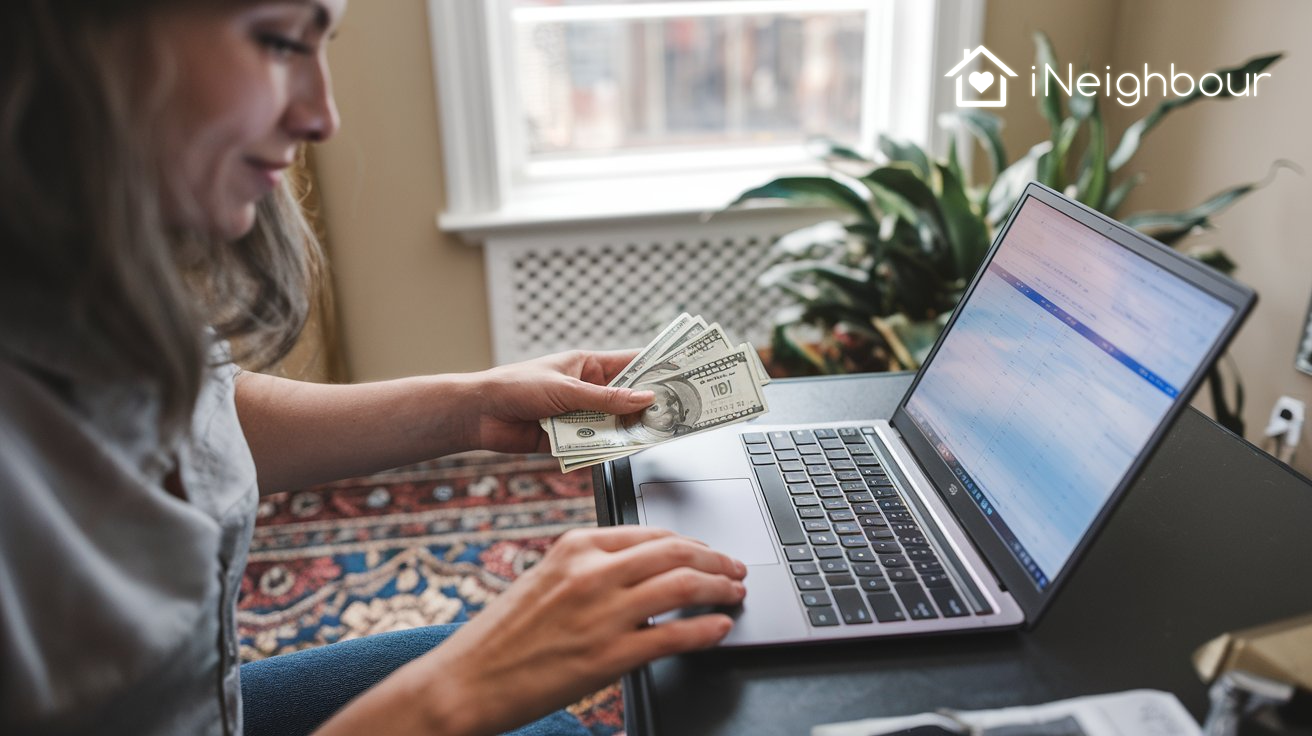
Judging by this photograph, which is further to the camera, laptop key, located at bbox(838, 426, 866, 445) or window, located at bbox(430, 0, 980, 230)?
window, located at bbox(430, 0, 980, 230)

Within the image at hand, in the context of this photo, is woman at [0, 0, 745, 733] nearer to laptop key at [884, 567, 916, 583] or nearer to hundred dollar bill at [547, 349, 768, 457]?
laptop key at [884, 567, 916, 583]

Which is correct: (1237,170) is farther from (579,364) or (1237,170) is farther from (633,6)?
(579,364)

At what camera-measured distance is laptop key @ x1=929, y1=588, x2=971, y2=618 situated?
664mm

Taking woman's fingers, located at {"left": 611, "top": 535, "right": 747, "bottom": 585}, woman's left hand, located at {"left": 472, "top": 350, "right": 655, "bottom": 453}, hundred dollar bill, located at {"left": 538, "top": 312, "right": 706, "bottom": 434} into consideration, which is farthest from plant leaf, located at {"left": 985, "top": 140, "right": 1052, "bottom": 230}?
woman's fingers, located at {"left": 611, "top": 535, "right": 747, "bottom": 585}

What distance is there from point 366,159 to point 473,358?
591 mm

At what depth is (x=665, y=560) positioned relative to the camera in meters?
0.64

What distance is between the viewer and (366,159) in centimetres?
228

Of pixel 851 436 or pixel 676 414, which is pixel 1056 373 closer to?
pixel 851 436

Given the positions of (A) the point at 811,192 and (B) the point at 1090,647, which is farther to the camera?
(A) the point at 811,192

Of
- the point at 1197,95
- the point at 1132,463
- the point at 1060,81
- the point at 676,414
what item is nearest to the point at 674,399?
the point at 676,414

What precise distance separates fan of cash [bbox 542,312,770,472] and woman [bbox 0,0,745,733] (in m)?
0.26

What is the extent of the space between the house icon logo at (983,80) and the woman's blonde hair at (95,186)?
218 centimetres

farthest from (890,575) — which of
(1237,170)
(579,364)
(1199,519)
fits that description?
(1237,170)

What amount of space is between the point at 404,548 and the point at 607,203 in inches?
39.8
